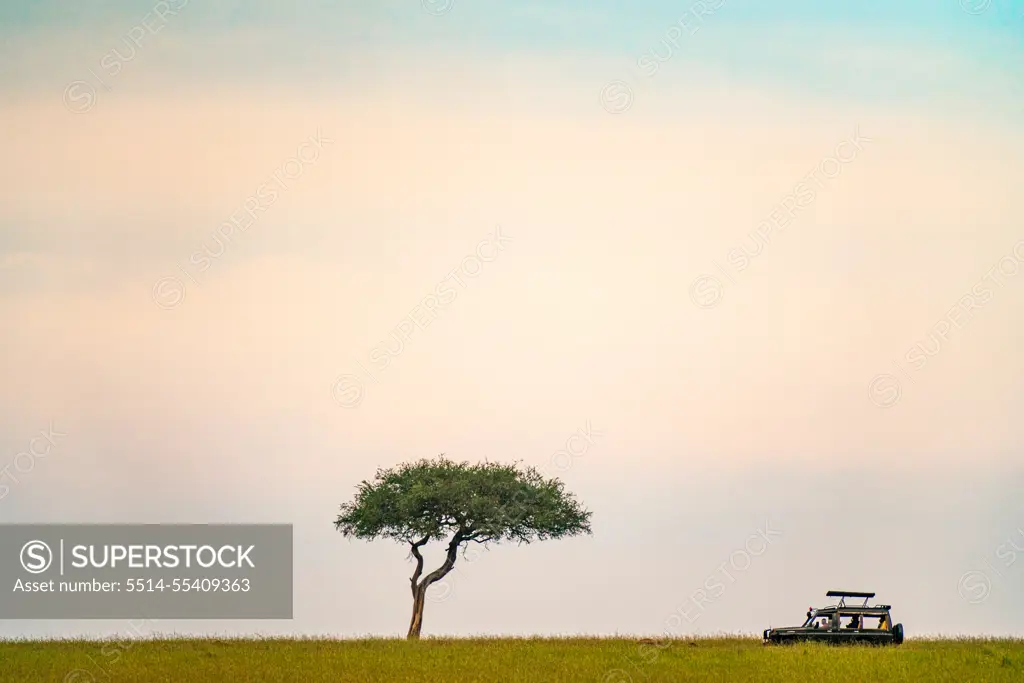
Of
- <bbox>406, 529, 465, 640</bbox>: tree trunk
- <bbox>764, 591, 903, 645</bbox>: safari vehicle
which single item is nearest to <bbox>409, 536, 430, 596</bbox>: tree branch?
<bbox>406, 529, 465, 640</bbox>: tree trunk

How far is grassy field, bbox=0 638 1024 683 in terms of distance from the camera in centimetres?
4838

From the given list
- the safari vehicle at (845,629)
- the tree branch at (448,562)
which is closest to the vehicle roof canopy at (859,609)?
the safari vehicle at (845,629)

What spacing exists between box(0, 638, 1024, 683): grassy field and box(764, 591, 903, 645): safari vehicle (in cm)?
100

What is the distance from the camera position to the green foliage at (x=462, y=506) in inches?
2660

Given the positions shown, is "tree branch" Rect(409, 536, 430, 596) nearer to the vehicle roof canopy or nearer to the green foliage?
the green foliage

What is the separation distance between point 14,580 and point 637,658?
86.6 feet

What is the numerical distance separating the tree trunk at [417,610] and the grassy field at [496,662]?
779cm

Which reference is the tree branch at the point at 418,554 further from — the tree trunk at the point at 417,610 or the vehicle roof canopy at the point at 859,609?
the vehicle roof canopy at the point at 859,609

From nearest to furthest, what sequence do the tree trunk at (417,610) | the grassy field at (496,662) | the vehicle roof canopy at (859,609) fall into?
the grassy field at (496,662)
the vehicle roof canopy at (859,609)
the tree trunk at (417,610)

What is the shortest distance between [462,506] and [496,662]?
655 inches

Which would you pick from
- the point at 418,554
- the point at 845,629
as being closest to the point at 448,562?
the point at 418,554

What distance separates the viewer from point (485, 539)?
6838 cm

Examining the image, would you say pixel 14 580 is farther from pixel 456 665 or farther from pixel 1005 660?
pixel 1005 660

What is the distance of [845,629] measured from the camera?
184 ft
